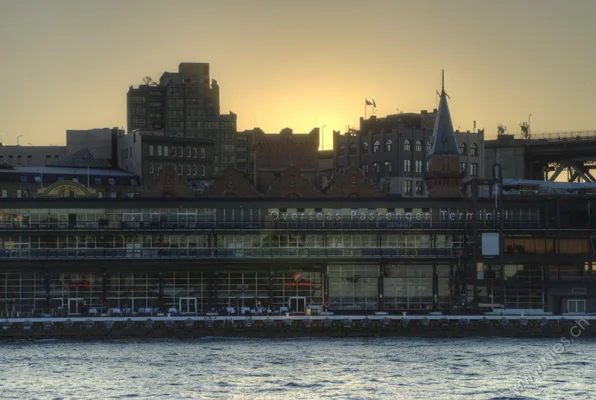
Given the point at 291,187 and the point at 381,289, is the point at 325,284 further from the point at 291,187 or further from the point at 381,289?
the point at 291,187

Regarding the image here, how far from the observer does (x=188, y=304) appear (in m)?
162

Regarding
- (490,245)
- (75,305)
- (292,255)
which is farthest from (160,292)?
(490,245)

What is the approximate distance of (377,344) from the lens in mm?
138125

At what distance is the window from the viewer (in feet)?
539

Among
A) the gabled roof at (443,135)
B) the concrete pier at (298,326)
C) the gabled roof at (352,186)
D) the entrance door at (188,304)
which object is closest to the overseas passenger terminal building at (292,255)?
the entrance door at (188,304)

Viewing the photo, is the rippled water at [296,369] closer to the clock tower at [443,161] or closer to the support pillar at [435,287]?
the support pillar at [435,287]

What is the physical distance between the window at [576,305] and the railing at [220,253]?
51.5 ft

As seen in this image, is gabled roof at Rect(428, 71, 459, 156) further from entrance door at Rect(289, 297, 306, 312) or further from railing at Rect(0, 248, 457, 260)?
entrance door at Rect(289, 297, 306, 312)

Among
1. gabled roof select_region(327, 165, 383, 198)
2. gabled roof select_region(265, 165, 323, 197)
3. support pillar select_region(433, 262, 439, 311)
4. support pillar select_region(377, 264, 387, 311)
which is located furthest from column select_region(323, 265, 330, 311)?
gabled roof select_region(327, 165, 383, 198)

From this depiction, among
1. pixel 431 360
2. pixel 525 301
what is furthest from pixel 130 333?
pixel 525 301

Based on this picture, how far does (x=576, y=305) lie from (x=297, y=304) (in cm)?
3497

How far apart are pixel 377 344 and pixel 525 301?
Result: 34521 millimetres

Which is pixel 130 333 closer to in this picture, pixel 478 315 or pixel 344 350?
pixel 344 350

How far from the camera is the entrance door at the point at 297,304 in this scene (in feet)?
536
